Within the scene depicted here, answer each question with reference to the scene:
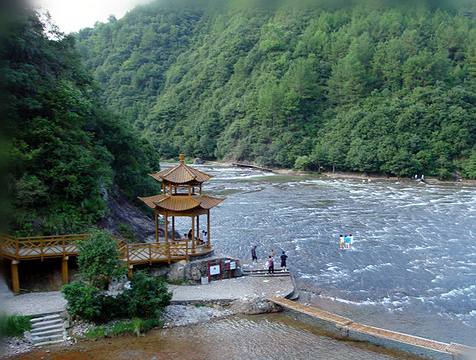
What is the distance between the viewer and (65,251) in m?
17.7

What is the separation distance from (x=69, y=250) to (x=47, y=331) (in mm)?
4217

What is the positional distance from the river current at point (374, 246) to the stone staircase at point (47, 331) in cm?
1162

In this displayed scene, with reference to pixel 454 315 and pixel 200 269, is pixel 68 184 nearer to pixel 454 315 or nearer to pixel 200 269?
pixel 200 269

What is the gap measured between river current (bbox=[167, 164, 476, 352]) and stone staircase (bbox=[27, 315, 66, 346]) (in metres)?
11.6

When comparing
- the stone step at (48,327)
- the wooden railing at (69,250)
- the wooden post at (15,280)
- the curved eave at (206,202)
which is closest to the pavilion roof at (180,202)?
the curved eave at (206,202)

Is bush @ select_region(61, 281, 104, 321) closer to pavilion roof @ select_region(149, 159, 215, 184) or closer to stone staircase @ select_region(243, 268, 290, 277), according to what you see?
pavilion roof @ select_region(149, 159, 215, 184)

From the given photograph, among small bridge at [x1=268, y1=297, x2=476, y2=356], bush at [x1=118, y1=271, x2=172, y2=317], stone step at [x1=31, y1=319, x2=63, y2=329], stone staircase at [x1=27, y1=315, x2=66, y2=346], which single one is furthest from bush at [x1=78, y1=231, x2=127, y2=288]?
small bridge at [x1=268, y1=297, x2=476, y2=356]

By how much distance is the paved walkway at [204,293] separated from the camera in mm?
15734

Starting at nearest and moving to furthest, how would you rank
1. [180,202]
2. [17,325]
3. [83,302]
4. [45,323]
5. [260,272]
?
[17,325], [45,323], [83,302], [180,202], [260,272]

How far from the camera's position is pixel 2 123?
14.1ft

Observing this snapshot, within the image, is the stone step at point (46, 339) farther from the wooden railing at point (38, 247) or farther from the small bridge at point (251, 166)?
the small bridge at point (251, 166)

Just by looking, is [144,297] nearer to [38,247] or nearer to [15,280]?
[38,247]

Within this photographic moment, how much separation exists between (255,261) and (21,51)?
18.1 m

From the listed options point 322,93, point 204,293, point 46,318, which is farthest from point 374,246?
point 322,93
